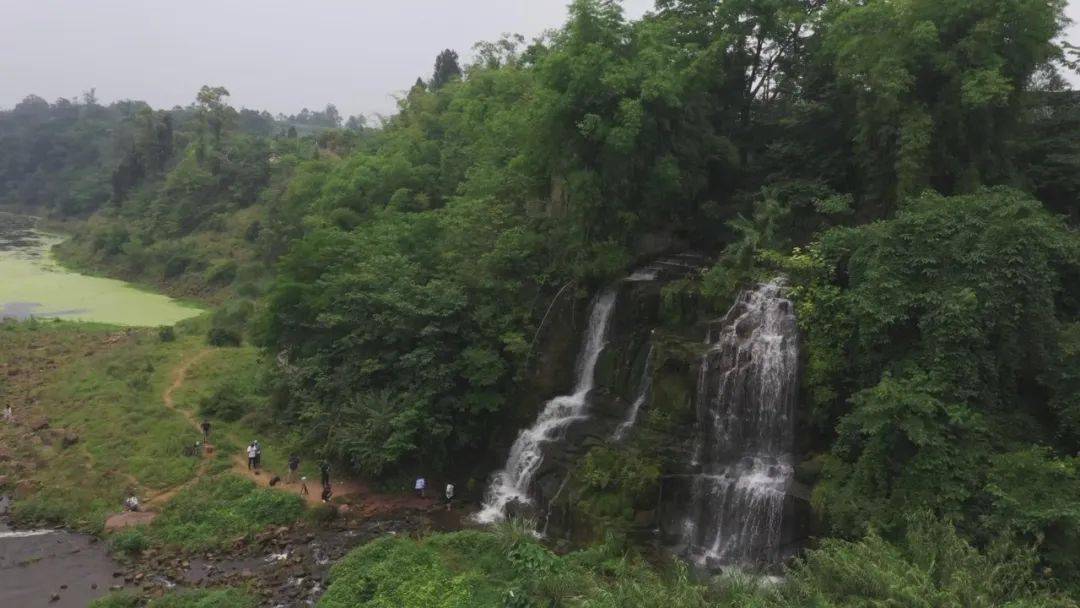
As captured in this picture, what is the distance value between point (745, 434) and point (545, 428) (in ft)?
18.9

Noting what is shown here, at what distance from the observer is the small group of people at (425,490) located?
63.1ft

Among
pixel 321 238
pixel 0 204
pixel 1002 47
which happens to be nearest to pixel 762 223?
pixel 1002 47

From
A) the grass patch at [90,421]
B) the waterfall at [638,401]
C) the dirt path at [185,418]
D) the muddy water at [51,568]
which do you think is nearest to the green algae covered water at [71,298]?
the grass patch at [90,421]

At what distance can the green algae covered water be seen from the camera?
1710 inches

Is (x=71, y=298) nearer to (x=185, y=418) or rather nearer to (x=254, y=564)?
(x=185, y=418)

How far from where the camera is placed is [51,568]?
1623 cm

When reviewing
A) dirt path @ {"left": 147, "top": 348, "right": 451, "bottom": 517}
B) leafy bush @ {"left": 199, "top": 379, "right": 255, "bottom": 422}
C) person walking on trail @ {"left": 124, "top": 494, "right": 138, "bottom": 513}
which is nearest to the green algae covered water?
leafy bush @ {"left": 199, "top": 379, "right": 255, "bottom": 422}

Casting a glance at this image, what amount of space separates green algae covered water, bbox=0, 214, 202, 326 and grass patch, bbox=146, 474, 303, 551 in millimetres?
26988

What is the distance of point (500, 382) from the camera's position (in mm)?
21219

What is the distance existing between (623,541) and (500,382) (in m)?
7.07

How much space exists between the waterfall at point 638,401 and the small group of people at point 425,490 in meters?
4.82

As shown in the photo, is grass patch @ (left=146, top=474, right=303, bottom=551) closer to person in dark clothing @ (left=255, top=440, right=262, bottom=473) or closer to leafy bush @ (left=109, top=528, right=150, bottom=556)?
leafy bush @ (left=109, top=528, right=150, bottom=556)

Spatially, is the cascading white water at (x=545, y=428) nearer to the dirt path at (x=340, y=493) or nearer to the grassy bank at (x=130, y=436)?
the dirt path at (x=340, y=493)

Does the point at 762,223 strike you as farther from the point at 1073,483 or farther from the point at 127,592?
the point at 127,592
